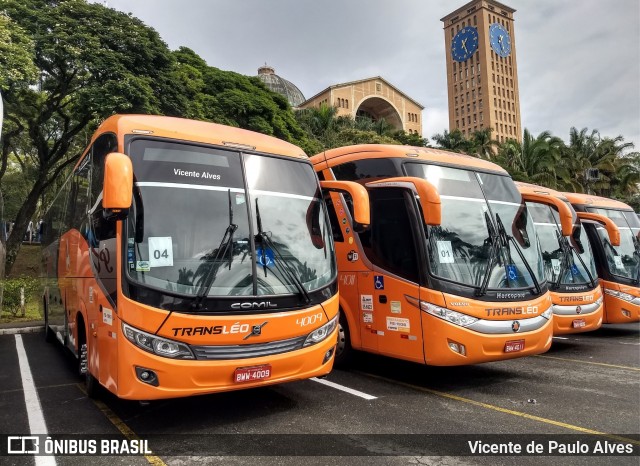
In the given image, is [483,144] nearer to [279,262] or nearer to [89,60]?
[89,60]

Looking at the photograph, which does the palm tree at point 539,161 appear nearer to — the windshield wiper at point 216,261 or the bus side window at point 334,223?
the bus side window at point 334,223

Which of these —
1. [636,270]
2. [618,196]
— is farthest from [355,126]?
[636,270]

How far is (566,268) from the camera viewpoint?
9.24m

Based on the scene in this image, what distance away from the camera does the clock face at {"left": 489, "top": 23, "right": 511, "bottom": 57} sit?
100312 millimetres

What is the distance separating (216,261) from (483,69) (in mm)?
106585

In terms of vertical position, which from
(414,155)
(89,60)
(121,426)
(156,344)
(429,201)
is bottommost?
(121,426)

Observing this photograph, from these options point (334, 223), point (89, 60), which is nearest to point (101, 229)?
point (334, 223)

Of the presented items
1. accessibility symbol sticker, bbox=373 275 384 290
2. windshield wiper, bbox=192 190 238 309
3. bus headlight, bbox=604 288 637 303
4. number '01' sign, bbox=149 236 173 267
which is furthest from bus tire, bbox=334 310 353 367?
bus headlight, bbox=604 288 637 303

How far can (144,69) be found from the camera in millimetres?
17953

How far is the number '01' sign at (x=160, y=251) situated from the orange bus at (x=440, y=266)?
7.22 feet

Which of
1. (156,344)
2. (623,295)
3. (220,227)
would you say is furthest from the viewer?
(623,295)

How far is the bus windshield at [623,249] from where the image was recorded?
10727 millimetres

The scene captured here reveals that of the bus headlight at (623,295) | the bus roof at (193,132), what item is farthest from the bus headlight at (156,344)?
the bus headlight at (623,295)

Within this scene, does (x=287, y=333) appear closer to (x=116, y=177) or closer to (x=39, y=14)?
(x=116, y=177)
